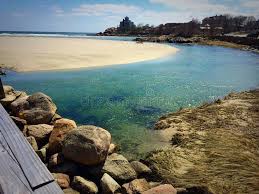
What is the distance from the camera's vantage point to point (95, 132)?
25.1 ft

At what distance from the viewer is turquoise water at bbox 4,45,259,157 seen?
11.6 m

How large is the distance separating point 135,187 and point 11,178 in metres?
5.69

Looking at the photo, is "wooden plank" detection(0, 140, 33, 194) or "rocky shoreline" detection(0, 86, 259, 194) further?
"rocky shoreline" detection(0, 86, 259, 194)

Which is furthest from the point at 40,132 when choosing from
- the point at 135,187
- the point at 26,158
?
the point at 26,158

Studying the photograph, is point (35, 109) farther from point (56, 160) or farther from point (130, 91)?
point (130, 91)

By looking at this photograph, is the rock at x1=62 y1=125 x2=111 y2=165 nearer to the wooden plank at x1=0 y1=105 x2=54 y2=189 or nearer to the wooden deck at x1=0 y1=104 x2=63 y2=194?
the wooden plank at x1=0 y1=105 x2=54 y2=189

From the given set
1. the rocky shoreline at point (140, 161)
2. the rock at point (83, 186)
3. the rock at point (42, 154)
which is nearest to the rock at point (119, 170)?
the rocky shoreline at point (140, 161)

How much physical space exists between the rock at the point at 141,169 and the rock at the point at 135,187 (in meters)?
0.56

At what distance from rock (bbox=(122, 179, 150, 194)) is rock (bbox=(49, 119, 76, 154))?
2286mm

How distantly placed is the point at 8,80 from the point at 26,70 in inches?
148

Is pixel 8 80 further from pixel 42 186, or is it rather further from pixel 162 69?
pixel 42 186

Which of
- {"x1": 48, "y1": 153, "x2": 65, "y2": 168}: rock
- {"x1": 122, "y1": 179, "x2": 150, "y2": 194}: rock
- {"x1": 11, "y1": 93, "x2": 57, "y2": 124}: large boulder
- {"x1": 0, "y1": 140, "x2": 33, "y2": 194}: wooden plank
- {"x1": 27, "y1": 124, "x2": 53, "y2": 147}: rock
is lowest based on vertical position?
{"x1": 122, "y1": 179, "x2": 150, "y2": 194}: rock

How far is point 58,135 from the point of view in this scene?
27.0 ft

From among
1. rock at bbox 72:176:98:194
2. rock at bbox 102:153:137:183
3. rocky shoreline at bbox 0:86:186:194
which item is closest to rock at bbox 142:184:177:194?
rocky shoreline at bbox 0:86:186:194
